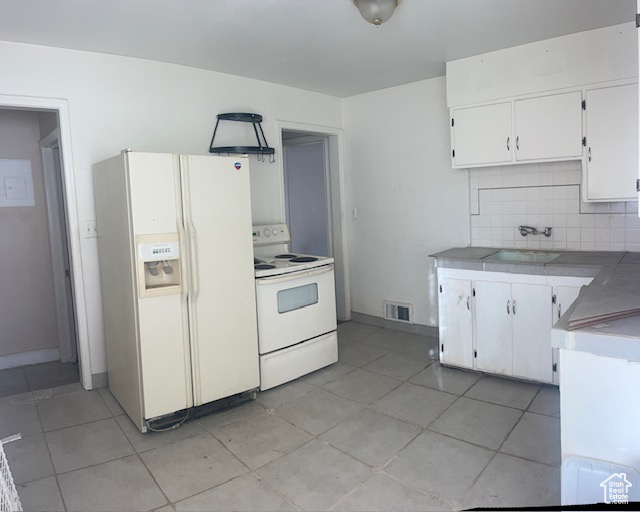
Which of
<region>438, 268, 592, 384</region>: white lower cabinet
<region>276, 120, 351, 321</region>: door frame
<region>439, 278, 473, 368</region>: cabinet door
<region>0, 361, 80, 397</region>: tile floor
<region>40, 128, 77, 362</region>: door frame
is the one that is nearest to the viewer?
<region>438, 268, 592, 384</region>: white lower cabinet

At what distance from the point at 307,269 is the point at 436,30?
183cm

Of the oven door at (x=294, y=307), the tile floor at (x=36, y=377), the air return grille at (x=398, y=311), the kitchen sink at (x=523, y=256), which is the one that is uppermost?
the kitchen sink at (x=523, y=256)

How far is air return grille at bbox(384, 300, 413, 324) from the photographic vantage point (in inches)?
179

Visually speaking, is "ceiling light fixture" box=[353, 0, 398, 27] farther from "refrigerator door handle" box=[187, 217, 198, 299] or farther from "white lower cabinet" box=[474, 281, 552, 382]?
"white lower cabinet" box=[474, 281, 552, 382]

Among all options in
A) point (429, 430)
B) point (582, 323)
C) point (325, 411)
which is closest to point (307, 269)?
point (325, 411)

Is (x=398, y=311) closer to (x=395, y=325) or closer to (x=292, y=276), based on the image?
(x=395, y=325)

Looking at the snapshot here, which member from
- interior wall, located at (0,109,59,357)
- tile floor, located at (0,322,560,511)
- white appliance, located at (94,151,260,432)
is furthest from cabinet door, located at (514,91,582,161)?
interior wall, located at (0,109,59,357)

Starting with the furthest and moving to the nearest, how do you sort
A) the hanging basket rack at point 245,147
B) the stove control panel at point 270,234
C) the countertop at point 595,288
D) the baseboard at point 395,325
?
the baseboard at point 395,325 < the stove control panel at point 270,234 < the hanging basket rack at point 245,147 < the countertop at point 595,288

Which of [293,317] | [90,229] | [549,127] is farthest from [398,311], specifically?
[90,229]

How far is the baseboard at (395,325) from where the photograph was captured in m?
4.41

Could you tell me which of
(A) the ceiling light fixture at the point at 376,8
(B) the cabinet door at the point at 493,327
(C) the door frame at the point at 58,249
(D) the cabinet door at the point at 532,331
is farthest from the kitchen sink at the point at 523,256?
(C) the door frame at the point at 58,249

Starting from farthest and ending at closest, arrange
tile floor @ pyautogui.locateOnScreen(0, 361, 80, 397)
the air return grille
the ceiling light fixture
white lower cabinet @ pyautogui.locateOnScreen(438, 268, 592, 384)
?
the air return grille
tile floor @ pyautogui.locateOnScreen(0, 361, 80, 397)
white lower cabinet @ pyautogui.locateOnScreen(438, 268, 592, 384)
the ceiling light fixture

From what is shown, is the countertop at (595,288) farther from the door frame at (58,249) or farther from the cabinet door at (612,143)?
the door frame at (58,249)

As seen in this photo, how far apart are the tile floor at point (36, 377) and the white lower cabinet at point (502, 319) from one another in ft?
9.76
